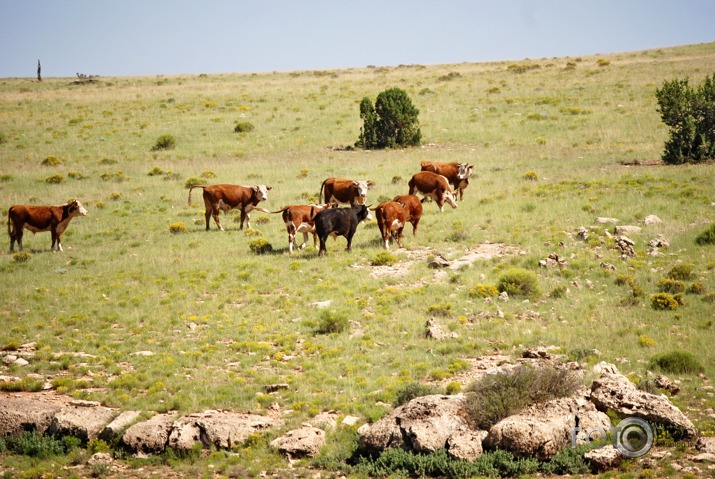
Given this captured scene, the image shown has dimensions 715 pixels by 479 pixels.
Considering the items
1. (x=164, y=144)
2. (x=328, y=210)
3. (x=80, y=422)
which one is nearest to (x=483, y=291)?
(x=328, y=210)

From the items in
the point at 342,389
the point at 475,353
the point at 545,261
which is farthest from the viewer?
the point at 545,261

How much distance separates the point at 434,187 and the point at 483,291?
10466mm

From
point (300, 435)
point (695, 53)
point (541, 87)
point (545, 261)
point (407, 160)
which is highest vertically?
point (695, 53)

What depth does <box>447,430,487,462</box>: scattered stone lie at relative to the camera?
37.6 feet

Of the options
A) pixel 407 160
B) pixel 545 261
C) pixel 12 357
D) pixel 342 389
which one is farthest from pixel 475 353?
pixel 407 160

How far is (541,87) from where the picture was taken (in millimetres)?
60219

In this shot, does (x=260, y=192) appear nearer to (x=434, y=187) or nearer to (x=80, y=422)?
(x=434, y=187)

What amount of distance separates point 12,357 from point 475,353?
1063cm

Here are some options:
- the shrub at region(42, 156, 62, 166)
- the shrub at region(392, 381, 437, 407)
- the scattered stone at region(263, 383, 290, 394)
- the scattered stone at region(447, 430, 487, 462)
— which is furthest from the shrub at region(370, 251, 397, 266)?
the shrub at region(42, 156, 62, 166)

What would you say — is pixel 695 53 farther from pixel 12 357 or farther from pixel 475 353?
pixel 12 357

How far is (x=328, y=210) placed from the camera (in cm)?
2323

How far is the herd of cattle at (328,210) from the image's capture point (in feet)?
77.9

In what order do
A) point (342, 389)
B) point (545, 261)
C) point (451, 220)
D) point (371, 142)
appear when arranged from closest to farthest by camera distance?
1. point (342, 389)
2. point (545, 261)
3. point (451, 220)
4. point (371, 142)

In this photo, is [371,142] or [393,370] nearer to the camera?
[393,370]
